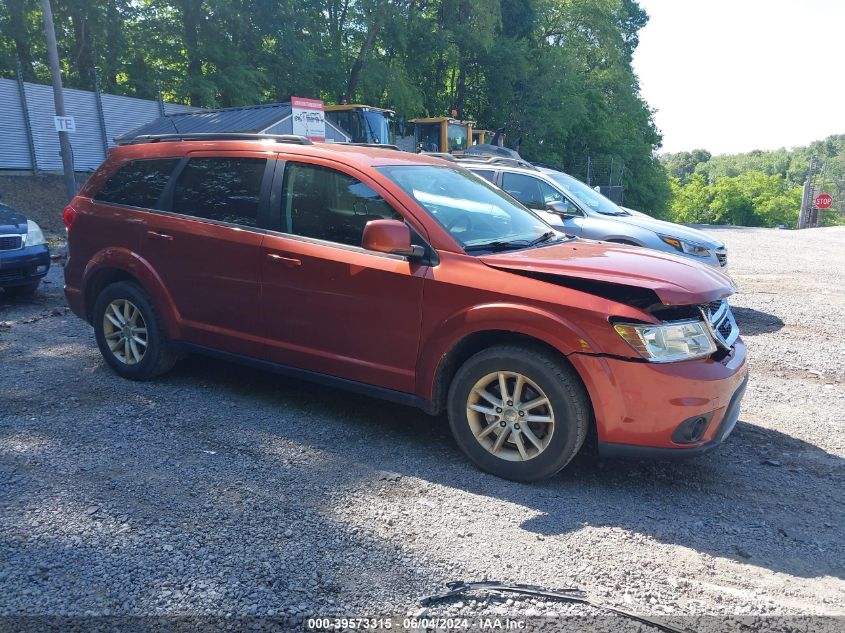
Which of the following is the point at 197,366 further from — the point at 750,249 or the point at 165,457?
the point at 750,249

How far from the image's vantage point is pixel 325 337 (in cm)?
445

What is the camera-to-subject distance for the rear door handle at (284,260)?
4504 millimetres

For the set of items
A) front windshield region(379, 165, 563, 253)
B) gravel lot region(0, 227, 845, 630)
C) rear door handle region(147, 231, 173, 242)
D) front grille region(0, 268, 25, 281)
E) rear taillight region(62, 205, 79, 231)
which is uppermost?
front windshield region(379, 165, 563, 253)

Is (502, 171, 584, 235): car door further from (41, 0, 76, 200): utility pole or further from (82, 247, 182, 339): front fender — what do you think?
(41, 0, 76, 200): utility pole

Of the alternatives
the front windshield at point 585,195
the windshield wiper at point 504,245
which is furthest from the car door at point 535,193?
the windshield wiper at point 504,245

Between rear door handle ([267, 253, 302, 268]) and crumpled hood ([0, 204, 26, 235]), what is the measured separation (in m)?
5.38

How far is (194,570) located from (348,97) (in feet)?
117

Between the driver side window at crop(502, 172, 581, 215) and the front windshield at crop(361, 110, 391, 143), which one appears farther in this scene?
the front windshield at crop(361, 110, 391, 143)

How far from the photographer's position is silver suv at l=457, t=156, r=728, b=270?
8523mm

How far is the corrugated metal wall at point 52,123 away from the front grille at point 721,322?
21.9 metres

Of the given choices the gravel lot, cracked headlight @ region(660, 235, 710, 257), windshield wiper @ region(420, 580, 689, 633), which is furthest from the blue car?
cracked headlight @ region(660, 235, 710, 257)

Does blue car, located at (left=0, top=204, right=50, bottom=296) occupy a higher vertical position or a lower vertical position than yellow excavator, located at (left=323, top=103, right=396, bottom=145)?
lower

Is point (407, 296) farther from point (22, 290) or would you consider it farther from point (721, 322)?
point (22, 290)

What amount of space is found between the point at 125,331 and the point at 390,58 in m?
36.7
